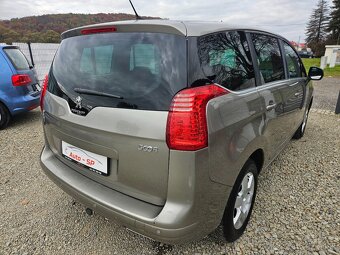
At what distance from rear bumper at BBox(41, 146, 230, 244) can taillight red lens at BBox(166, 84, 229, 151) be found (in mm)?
111

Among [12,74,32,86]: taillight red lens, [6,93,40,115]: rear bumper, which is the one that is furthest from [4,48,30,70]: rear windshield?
[6,93,40,115]: rear bumper

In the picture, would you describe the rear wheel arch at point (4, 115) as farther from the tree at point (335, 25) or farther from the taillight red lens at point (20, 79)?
the tree at point (335, 25)

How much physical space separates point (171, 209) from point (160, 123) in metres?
0.51

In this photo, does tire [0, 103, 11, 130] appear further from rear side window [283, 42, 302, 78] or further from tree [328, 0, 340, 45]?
tree [328, 0, 340, 45]

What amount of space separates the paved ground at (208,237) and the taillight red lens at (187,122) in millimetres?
1072

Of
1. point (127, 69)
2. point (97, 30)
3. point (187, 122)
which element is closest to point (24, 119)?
point (97, 30)

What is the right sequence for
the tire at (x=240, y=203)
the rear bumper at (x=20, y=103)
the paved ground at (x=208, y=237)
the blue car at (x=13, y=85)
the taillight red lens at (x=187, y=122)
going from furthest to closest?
the rear bumper at (x=20, y=103) < the blue car at (x=13, y=85) < the paved ground at (x=208, y=237) < the tire at (x=240, y=203) < the taillight red lens at (x=187, y=122)

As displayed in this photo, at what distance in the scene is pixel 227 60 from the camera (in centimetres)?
182

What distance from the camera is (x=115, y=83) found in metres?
1.71

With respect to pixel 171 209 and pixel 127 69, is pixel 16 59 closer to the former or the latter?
pixel 127 69

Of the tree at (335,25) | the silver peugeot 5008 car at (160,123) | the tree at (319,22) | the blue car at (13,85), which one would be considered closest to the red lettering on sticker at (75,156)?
the silver peugeot 5008 car at (160,123)

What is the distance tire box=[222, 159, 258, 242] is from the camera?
6.33 ft

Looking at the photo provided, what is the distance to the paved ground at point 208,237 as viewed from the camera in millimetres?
A: 2107

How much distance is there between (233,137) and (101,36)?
3.86 ft
